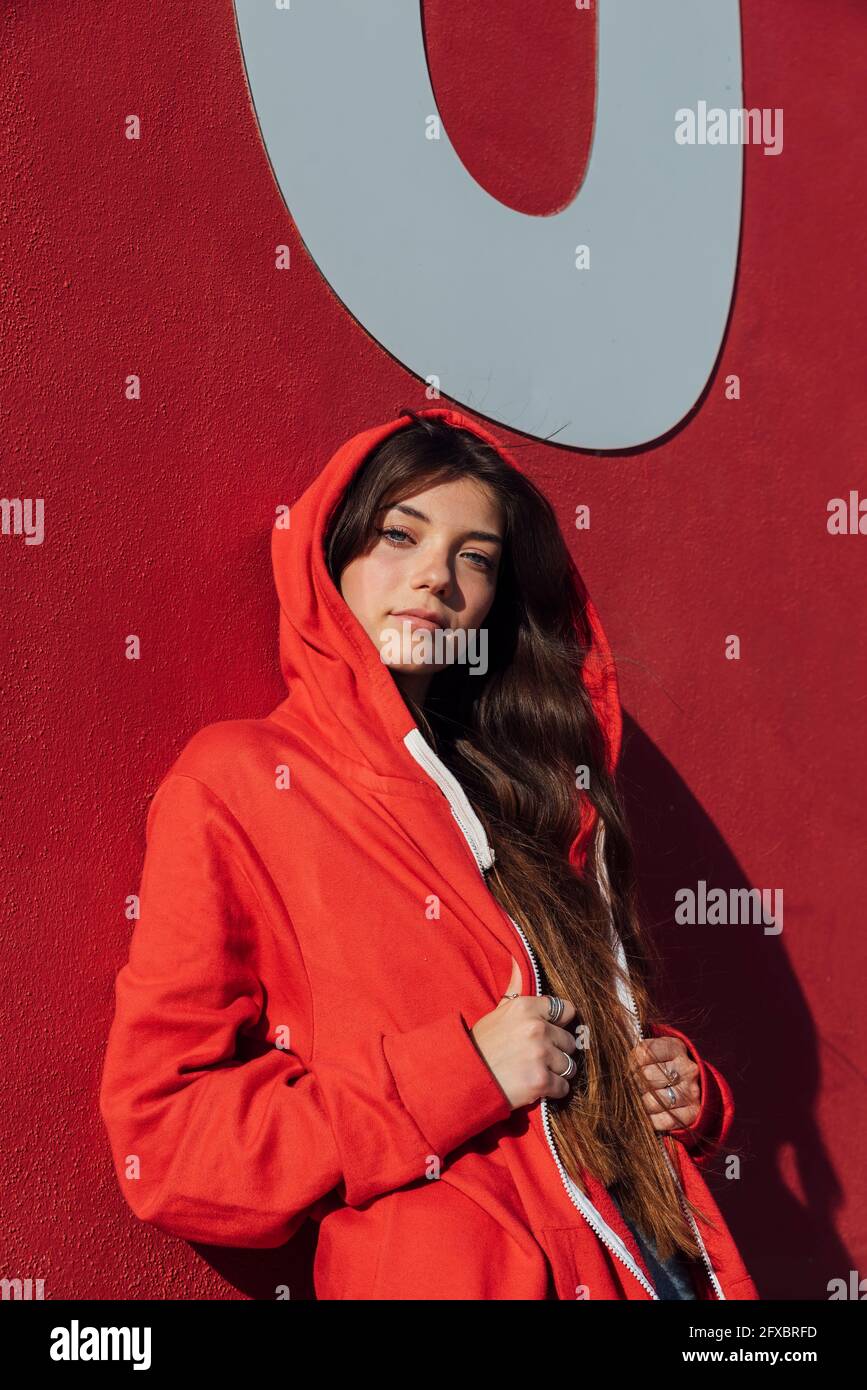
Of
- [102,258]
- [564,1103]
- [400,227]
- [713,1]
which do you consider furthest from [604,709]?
[713,1]

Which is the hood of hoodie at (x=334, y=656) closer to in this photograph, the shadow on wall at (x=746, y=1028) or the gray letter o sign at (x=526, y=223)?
the gray letter o sign at (x=526, y=223)

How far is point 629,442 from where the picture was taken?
2.50 meters

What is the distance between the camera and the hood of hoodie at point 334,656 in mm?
1879

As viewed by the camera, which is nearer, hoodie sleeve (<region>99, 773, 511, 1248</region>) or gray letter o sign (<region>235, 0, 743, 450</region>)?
hoodie sleeve (<region>99, 773, 511, 1248</region>)

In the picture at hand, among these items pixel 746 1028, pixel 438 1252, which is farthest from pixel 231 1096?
pixel 746 1028

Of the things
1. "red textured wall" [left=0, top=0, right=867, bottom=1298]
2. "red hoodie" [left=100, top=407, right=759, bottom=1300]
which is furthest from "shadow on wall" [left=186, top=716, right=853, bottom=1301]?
"red hoodie" [left=100, top=407, right=759, bottom=1300]

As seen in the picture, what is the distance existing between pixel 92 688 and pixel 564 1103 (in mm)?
814

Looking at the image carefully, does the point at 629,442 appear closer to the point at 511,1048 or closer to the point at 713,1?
the point at 713,1

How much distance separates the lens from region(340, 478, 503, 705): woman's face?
1.90 meters

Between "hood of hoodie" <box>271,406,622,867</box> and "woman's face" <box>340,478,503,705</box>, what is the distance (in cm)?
3

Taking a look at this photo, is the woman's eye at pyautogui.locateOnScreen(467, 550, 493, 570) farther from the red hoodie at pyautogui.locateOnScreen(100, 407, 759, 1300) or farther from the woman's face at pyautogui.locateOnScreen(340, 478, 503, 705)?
the red hoodie at pyautogui.locateOnScreen(100, 407, 759, 1300)

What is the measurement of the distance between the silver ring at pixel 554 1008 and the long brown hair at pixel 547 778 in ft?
0.25

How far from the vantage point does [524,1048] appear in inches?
66.1

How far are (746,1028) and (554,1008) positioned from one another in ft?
2.90
